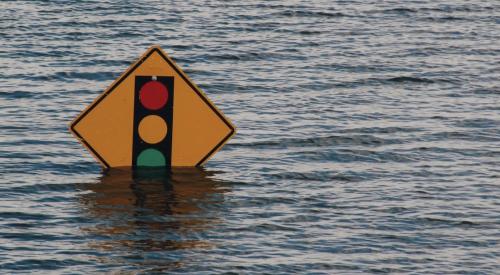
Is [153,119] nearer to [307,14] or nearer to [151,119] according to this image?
[151,119]

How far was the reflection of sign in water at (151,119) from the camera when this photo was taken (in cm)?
1441

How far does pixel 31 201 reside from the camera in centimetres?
1359

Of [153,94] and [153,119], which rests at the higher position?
[153,94]

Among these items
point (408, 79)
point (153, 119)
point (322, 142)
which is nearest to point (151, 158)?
point (153, 119)

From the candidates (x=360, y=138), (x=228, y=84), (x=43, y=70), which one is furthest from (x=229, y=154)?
(x=43, y=70)

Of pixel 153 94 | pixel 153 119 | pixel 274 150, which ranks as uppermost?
pixel 153 94

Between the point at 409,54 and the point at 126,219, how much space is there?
34.9 ft

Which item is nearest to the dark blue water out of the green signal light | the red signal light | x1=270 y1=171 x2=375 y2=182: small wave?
x1=270 y1=171 x2=375 y2=182: small wave

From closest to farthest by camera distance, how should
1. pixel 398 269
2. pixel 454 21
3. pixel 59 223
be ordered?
pixel 398 269 → pixel 59 223 → pixel 454 21

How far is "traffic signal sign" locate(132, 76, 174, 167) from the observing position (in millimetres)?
14430

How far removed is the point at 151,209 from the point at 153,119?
1.51 metres

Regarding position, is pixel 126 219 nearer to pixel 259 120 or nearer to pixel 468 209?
pixel 468 209

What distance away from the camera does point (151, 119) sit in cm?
1451

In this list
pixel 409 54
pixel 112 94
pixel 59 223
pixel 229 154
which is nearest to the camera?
pixel 59 223
